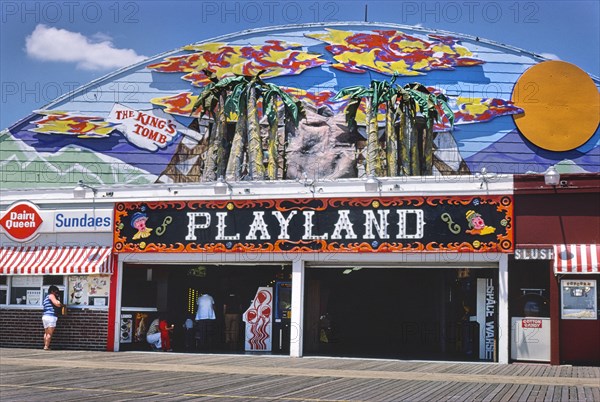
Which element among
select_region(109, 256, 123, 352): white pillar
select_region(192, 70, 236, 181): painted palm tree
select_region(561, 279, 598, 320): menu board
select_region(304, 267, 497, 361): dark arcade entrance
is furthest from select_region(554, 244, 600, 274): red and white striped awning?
select_region(192, 70, 236, 181): painted palm tree

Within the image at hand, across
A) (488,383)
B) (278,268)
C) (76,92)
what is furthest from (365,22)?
(488,383)

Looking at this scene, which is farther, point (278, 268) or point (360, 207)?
point (278, 268)

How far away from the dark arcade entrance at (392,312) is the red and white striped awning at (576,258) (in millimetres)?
3340

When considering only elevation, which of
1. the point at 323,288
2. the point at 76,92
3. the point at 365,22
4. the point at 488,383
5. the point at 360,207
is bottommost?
the point at 488,383

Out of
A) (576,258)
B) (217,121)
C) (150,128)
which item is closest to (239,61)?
(150,128)

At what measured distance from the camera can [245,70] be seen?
35188 mm

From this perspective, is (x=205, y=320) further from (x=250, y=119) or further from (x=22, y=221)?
(x=250, y=119)

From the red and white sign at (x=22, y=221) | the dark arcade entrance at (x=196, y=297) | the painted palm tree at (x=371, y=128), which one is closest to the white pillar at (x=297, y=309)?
the dark arcade entrance at (x=196, y=297)

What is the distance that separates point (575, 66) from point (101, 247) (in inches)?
803

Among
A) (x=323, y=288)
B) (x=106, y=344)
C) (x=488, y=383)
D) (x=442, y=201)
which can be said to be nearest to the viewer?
(x=488, y=383)

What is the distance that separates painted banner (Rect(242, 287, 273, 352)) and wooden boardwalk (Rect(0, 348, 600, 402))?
89.2 inches

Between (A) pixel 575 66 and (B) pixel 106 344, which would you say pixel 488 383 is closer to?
(B) pixel 106 344

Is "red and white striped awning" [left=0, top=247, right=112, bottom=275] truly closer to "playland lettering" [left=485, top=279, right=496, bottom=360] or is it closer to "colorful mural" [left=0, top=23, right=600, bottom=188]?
"playland lettering" [left=485, top=279, right=496, bottom=360]

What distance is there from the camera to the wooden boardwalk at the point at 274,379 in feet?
42.3
